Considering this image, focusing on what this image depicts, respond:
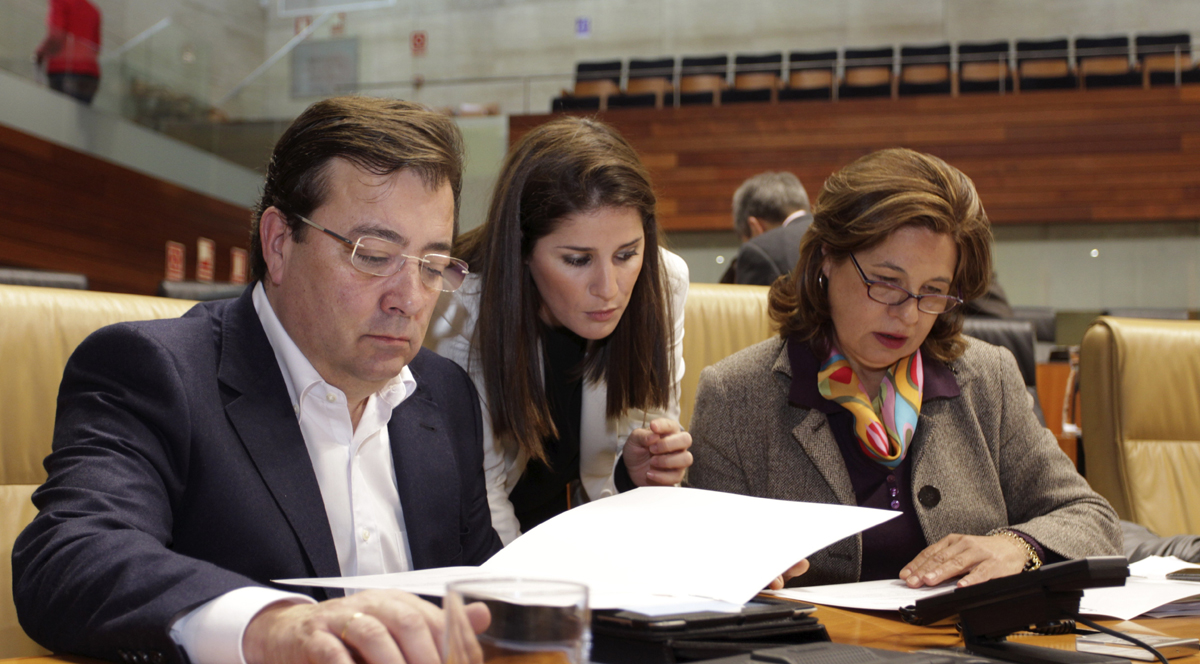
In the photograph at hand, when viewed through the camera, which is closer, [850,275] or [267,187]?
[267,187]

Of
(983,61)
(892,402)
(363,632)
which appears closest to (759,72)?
(983,61)

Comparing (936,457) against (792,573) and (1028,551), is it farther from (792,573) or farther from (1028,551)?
(792,573)

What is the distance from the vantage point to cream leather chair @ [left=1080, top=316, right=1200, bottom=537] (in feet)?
6.84

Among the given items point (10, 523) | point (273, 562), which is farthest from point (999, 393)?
point (10, 523)

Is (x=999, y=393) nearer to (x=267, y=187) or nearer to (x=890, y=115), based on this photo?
(x=267, y=187)

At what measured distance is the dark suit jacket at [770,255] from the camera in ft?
11.6

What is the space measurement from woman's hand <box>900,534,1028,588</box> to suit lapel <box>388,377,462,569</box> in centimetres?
62

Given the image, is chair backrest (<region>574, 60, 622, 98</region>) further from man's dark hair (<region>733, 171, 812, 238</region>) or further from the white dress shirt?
the white dress shirt

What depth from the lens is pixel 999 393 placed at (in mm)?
1710

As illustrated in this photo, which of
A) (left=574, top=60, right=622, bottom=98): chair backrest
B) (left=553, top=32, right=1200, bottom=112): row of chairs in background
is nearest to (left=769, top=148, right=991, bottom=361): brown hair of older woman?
(left=553, top=32, right=1200, bottom=112): row of chairs in background

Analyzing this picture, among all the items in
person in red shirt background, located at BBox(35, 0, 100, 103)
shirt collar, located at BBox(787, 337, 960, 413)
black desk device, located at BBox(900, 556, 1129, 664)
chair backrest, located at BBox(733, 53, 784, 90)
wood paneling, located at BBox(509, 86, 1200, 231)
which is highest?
chair backrest, located at BBox(733, 53, 784, 90)

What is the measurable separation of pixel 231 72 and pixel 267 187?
8486 mm

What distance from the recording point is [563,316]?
170 cm

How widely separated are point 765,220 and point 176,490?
3.65 metres
